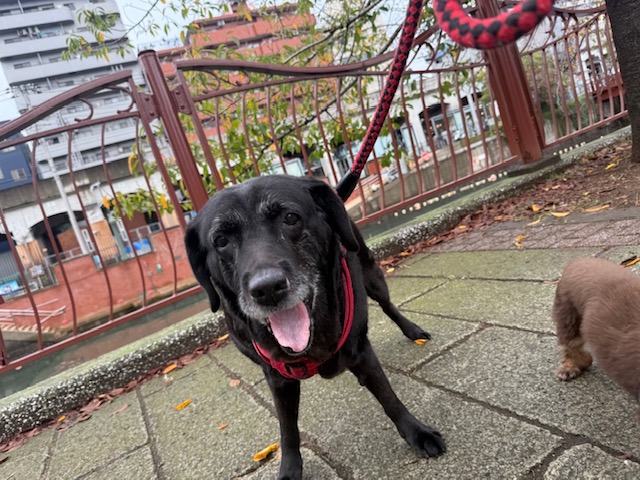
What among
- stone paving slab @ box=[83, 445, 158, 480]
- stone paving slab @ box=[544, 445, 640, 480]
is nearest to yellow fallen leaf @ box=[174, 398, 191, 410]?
stone paving slab @ box=[83, 445, 158, 480]

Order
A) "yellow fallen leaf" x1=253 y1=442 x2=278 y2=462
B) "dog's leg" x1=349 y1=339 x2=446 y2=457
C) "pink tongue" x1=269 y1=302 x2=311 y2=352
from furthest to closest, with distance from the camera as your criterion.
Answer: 1. "yellow fallen leaf" x1=253 y1=442 x2=278 y2=462
2. "dog's leg" x1=349 y1=339 x2=446 y2=457
3. "pink tongue" x1=269 y1=302 x2=311 y2=352

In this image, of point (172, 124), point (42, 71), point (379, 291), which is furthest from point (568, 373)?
point (42, 71)

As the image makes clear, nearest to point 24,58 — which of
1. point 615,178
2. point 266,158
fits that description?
point 266,158

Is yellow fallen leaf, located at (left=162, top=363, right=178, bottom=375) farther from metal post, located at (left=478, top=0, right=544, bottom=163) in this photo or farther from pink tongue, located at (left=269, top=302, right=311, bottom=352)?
metal post, located at (left=478, top=0, right=544, bottom=163)

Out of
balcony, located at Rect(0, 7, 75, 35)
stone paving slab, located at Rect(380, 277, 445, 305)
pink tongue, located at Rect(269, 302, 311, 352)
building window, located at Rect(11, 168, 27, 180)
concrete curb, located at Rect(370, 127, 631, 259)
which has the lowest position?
stone paving slab, located at Rect(380, 277, 445, 305)

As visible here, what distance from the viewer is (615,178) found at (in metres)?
4.38

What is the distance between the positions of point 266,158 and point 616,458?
16.4 feet

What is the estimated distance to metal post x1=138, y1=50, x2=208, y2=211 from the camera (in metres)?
3.62

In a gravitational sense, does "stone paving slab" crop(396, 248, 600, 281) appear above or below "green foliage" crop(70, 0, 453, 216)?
below

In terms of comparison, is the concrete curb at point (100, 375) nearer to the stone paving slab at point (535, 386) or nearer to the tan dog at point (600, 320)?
the stone paving slab at point (535, 386)

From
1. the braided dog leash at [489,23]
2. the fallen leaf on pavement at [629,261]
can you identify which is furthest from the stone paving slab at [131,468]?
the fallen leaf on pavement at [629,261]

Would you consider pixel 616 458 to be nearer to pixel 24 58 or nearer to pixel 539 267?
pixel 539 267

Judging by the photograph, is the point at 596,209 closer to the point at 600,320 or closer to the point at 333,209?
the point at 600,320

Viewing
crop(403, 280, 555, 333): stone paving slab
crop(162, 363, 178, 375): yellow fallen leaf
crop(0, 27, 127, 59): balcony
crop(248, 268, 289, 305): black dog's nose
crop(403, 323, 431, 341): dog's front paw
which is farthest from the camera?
crop(0, 27, 127, 59): balcony
